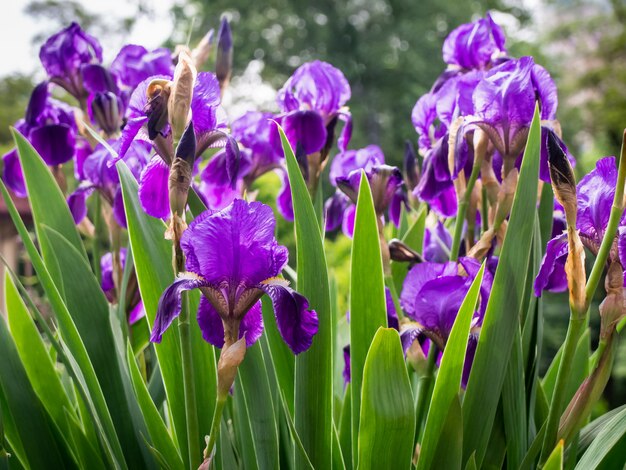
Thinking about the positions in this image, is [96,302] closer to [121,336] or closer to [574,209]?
[121,336]

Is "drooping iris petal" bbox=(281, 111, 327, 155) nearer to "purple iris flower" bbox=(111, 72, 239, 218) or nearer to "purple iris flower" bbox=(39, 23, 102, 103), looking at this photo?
"purple iris flower" bbox=(111, 72, 239, 218)

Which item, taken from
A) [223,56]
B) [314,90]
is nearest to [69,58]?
[223,56]

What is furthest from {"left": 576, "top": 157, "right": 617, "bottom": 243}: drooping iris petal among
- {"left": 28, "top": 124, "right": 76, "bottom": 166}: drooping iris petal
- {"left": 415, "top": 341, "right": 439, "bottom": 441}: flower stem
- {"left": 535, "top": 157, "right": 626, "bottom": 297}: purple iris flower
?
{"left": 28, "top": 124, "right": 76, "bottom": 166}: drooping iris petal

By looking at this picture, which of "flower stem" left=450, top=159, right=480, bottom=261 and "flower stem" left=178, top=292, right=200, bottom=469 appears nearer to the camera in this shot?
"flower stem" left=178, top=292, right=200, bottom=469

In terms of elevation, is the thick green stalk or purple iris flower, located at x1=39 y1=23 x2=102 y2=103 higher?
purple iris flower, located at x1=39 y1=23 x2=102 y2=103

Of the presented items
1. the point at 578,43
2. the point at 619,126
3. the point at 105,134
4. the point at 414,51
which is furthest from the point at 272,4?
the point at 105,134

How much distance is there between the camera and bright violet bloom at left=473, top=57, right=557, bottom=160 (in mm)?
788

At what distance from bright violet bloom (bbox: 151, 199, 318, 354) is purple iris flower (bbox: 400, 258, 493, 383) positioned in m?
0.22

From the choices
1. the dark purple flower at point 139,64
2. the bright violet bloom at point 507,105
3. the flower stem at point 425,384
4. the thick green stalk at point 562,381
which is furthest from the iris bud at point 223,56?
the thick green stalk at point 562,381

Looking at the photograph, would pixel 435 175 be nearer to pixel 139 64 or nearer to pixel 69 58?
pixel 139 64

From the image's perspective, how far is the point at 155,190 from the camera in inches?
27.2

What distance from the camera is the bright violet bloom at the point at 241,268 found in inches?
23.8

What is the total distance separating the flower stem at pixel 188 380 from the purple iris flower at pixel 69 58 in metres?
0.68

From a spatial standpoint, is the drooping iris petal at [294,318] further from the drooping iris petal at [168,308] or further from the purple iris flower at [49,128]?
the purple iris flower at [49,128]
